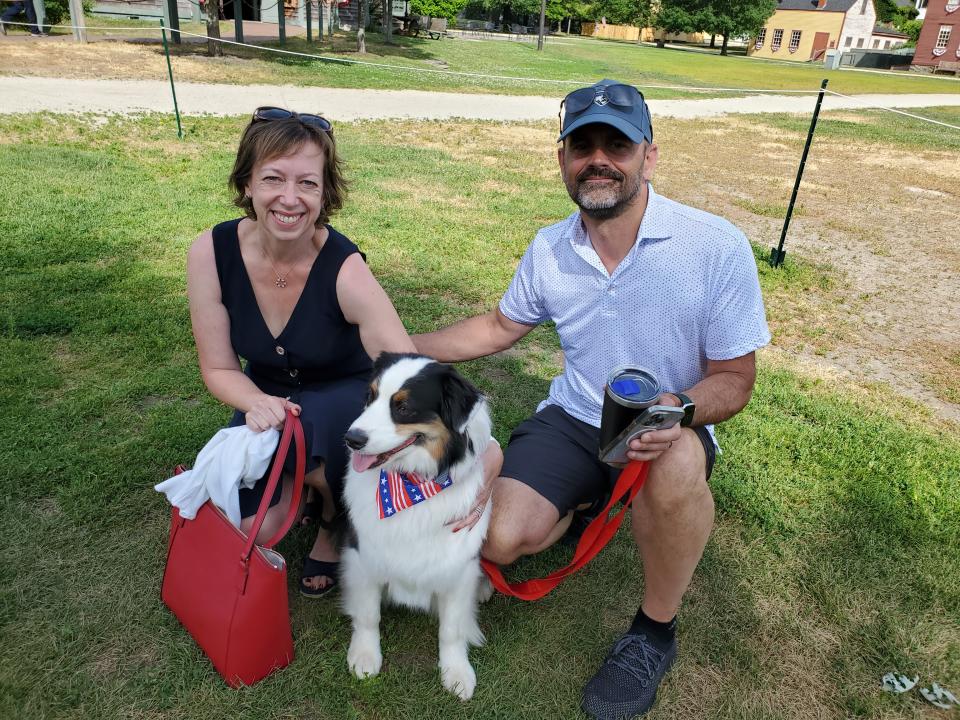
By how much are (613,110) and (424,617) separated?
83.3 inches

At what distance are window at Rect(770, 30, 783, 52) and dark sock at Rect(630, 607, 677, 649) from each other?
2883 inches

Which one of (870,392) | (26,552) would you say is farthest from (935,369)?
(26,552)

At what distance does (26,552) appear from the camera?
110 inches

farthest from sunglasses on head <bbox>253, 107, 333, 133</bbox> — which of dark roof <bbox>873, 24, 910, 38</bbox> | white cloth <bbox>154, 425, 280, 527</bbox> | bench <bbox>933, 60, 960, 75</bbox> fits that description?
dark roof <bbox>873, 24, 910, 38</bbox>

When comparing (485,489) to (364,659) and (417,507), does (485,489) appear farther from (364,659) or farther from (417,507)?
(364,659)

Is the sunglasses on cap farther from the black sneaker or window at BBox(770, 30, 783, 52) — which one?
window at BBox(770, 30, 783, 52)

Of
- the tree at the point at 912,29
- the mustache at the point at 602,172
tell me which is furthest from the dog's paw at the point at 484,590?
the tree at the point at 912,29

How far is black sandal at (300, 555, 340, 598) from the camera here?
2.71 meters

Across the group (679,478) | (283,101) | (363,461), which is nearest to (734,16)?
(283,101)

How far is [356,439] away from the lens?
2000 millimetres

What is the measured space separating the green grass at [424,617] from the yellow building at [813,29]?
224ft

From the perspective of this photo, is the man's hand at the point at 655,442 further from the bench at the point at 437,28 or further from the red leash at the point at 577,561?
the bench at the point at 437,28

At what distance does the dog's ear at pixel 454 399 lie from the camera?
6.85 feet

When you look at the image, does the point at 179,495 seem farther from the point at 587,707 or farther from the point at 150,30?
the point at 150,30
